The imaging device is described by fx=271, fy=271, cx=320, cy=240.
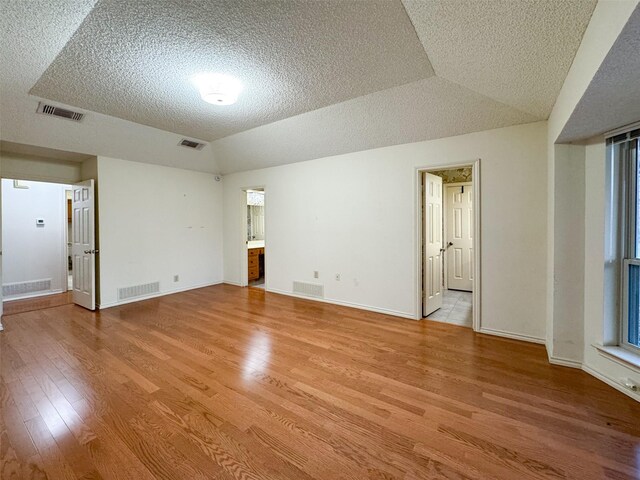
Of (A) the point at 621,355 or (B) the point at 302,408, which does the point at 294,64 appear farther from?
(A) the point at 621,355

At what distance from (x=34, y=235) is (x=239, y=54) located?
5.66 m

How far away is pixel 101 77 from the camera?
8.05ft

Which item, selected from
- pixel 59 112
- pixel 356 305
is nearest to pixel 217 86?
pixel 59 112

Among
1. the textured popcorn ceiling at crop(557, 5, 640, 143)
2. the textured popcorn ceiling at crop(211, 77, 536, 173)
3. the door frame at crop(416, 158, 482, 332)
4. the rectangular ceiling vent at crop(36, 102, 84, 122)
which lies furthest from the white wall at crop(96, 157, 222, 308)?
the textured popcorn ceiling at crop(557, 5, 640, 143)

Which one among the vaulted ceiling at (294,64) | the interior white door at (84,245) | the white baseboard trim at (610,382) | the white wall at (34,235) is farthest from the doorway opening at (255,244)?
the white baseboard trim at (610,382)

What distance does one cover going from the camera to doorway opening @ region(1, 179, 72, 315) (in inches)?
186

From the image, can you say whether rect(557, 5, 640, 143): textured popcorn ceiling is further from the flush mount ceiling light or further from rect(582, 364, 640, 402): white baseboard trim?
the flush mount ceiling light

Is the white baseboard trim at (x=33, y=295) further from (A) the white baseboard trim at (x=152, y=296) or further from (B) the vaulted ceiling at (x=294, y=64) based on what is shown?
(B) the vaulted ceiling at (x=294, y=64)

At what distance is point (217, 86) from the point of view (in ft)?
8.05

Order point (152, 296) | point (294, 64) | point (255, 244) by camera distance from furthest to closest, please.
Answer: point (255, 244)
point (152, 296)
point (294, 64)

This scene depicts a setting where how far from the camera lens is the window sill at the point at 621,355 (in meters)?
1.94

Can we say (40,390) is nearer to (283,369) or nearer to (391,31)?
(283,369)

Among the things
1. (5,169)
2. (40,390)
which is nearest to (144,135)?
(5,169)

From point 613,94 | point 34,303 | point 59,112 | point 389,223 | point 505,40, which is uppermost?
point 59,112
